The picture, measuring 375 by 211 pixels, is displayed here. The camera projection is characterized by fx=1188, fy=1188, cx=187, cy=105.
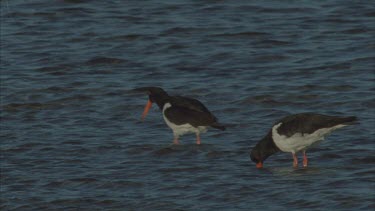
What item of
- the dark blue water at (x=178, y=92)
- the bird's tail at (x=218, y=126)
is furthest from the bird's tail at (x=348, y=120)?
the bird's tail at (x=218, y=126)

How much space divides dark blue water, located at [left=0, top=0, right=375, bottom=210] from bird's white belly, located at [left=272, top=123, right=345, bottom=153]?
28 cm

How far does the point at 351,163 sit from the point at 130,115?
14.7 ft

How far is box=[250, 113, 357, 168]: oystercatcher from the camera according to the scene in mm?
14742

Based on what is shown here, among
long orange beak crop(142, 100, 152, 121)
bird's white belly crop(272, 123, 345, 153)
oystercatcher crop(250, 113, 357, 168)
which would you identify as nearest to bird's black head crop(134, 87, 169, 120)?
long orange beak crop(142, 100, 152, 121)

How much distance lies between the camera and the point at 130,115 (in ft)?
59.2

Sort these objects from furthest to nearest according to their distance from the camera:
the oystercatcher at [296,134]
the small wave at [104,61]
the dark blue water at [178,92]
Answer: the small wave at [104,61], the oystercatcher at [296,134], the dark blue water at [178,92]

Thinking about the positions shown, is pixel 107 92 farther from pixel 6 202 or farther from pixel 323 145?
pixel 6 202

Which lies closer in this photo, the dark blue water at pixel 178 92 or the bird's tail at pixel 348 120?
the dark blue water at pixel 178 92

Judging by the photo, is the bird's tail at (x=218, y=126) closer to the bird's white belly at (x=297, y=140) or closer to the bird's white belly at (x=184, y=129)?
the bird's white belly at (x=184, y=129)

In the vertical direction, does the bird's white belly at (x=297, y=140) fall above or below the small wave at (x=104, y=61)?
above

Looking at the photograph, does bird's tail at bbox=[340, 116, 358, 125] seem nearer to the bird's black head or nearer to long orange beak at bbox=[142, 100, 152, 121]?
the bird's black head

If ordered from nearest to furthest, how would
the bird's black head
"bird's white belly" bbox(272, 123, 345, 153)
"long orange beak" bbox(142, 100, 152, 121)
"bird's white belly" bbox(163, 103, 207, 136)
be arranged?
"bird's white belly" bbox(272, 123, 345, 153), "bird's white belly" bbox(163, 103, 207, 136), the bird's black head, "long orange beak" bbox(142, 100, 152, 121)

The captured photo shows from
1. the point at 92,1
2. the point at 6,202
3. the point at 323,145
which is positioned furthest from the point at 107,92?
the point at 92,1

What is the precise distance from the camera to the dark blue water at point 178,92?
13.6 m
